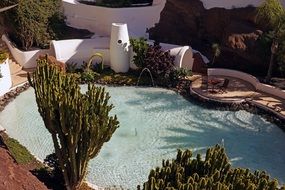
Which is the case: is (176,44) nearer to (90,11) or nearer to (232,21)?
(232,21)

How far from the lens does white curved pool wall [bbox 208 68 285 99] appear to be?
26.6 m

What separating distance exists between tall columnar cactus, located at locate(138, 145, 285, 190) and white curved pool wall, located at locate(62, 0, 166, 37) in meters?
20.5

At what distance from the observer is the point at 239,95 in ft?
87.4

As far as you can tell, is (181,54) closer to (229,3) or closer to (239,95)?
(239,95)

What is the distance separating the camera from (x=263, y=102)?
1016 inches

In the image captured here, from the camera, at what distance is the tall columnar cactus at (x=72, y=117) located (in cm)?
1559

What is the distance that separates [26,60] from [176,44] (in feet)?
35.4

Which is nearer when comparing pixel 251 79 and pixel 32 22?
pixel 251 79

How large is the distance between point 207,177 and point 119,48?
18.5 metres

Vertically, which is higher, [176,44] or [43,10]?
[43,10]

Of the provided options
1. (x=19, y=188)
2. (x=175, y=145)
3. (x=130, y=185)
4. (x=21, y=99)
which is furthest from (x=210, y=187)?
(x=21, y=99)

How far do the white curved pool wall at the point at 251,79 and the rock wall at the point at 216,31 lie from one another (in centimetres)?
95

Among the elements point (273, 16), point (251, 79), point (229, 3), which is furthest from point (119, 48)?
point (273, 16)

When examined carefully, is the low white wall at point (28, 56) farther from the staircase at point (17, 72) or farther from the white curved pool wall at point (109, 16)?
the white curved pool wall at point (109, 16)
